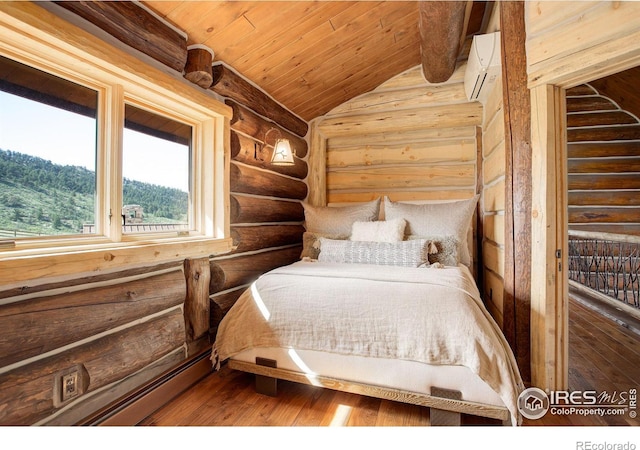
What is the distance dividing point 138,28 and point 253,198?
52.8 inches

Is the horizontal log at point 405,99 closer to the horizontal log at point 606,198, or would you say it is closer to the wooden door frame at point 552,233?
the wooden door frame at point 552,233

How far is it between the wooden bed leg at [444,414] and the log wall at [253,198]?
148 centimetres

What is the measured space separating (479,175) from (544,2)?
5.09 feet

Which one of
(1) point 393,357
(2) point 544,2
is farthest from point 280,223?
(2) point 544,2

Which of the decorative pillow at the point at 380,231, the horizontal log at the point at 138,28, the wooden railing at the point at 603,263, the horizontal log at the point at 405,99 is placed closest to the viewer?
the horizontal log at the point at 138,28

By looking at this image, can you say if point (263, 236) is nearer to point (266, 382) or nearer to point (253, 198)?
point (253, 198)

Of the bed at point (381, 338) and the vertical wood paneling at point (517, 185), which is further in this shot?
the vertical wood paneling at point (517, 185)

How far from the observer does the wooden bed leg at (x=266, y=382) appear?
179cm

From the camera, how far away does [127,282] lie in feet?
5.13

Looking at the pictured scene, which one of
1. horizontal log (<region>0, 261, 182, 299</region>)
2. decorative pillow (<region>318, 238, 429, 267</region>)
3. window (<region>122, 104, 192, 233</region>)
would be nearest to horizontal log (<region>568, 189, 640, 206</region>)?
decorative pillow (<region>318, 238, 429, 267</region>)

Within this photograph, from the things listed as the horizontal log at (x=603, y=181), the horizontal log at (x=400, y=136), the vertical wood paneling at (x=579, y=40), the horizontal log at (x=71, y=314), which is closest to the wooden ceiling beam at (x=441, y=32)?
the vertical wood paneling at (x=579, y=40)

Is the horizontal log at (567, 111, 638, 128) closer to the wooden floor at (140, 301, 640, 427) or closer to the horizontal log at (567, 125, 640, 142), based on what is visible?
the horizontal log at (567, 125, 640, 142)

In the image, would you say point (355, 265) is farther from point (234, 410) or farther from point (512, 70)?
point (512, 70)

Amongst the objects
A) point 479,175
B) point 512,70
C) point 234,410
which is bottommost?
point 234,410
